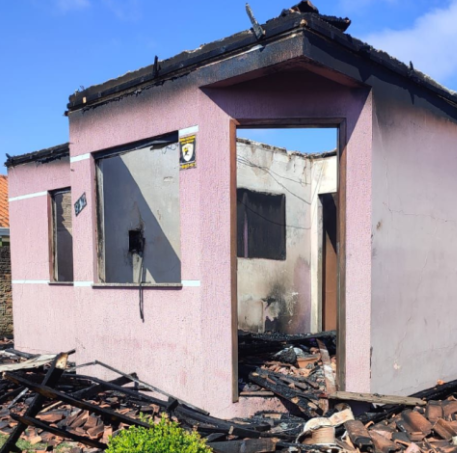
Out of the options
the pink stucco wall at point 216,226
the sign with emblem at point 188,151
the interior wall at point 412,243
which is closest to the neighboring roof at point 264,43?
the pink stucco wall at point 216,226

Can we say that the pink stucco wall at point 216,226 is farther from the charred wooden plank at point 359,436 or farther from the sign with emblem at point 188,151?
the charred wooden plank at point 359,436

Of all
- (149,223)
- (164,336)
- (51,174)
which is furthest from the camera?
(149,223)

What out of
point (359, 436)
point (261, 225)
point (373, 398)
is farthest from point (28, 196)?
point (359, 436)

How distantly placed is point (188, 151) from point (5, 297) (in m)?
9.34

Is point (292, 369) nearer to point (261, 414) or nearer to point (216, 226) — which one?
point (261, 414)

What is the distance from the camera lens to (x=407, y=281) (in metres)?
6.95

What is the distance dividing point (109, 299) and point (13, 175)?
17.7 feet

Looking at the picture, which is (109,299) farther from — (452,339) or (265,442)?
(452,339)

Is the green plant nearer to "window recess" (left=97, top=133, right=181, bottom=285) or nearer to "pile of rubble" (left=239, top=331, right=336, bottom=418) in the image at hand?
"pile of rubble" (left=239, top=331, right=336, bottom=418)

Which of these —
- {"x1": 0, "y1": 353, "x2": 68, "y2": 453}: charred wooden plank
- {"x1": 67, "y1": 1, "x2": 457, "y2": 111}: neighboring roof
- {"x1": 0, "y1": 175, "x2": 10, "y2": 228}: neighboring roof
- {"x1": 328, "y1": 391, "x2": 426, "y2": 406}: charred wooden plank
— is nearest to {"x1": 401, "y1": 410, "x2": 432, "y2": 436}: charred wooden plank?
{"x1": 328, "y1": 391, "x2": 426, "y2": 406}: charred wooden plank

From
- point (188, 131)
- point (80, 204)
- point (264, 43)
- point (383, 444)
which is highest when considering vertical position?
point (264, 43)

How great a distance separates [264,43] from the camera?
5664mm

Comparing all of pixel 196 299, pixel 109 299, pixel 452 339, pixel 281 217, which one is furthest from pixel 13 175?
pixel 452 339

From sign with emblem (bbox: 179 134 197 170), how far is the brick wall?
9.03m
